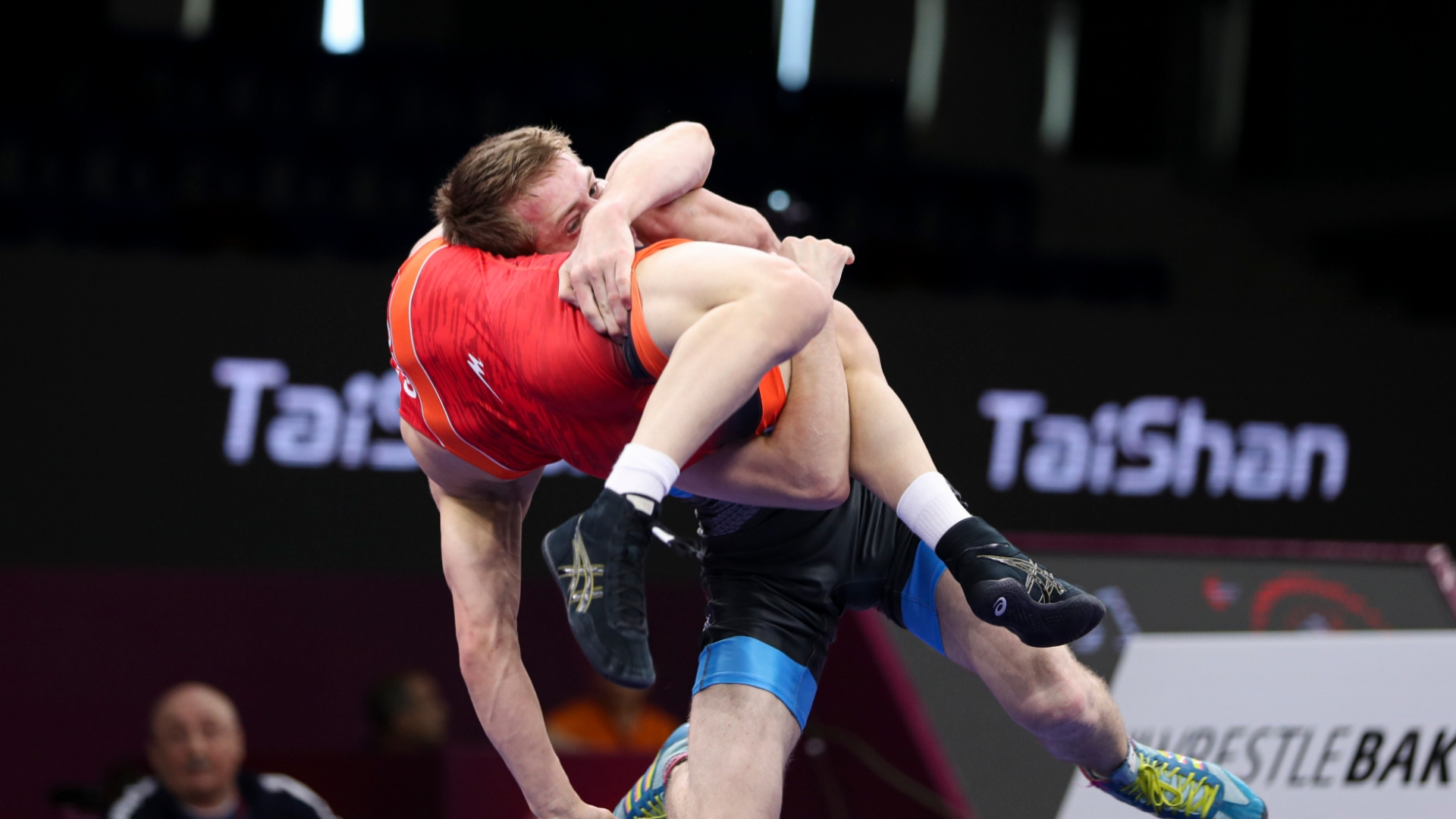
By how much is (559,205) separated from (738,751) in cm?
84

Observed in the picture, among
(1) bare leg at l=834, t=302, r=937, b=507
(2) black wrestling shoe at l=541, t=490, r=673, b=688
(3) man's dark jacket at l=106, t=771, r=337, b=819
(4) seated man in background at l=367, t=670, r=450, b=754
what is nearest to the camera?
(2) black wrestling shoe at l=541, t=490, r=673, b=688

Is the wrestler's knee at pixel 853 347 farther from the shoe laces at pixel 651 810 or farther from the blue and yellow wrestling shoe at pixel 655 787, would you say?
the shoe laces at pixel 651 810

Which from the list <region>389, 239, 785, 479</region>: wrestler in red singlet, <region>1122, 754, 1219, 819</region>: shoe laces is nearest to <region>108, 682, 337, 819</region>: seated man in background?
<region>389, 239, 785, 479</region>: wrestler in red singlet

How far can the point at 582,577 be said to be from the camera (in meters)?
1.83

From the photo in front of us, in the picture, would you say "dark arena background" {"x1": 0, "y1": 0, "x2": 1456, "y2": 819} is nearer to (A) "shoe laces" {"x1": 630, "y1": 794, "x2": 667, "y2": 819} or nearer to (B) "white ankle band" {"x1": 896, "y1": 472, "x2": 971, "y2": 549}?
(A) "shoe laces" {"x1": 630, "y1": 794, "x2": 667, "y2": 819}

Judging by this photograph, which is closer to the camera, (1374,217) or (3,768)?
(3,768)

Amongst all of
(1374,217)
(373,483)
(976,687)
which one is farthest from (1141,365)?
(373,483)

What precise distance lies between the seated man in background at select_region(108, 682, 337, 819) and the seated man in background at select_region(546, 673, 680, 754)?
3.72ft

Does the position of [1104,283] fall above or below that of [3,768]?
above

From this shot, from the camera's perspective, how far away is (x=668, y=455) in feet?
6.12

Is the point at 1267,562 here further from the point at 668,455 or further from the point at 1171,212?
the point at 668,455

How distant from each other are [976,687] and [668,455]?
6.35 ft

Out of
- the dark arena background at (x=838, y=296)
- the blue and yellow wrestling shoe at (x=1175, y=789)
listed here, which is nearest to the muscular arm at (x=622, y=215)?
the blue and yellow wrestling shoe at (x=1175, y=789)

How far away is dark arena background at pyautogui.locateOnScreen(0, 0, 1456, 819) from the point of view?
4398 millimetres
